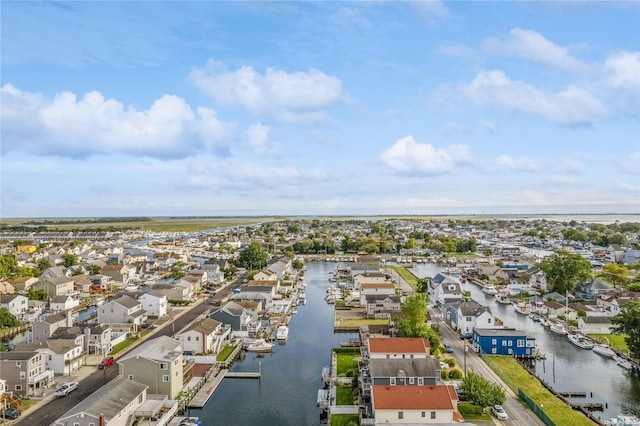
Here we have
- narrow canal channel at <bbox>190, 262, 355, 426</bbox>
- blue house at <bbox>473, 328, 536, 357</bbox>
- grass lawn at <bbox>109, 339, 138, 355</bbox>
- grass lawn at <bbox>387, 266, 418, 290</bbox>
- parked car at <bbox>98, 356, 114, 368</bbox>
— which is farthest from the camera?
grass lawn at <bbox>387, 266, 418, 290</bbox>

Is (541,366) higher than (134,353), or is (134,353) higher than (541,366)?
(134,353)

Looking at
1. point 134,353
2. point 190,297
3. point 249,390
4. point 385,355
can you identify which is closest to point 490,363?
point 385,355

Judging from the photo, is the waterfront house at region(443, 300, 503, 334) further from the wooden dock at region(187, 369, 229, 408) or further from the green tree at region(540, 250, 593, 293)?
the wooden dock at region(187, 369, 229, 408)

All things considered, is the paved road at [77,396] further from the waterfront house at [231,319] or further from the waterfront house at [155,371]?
Answer: the waterfront house at [231,319]

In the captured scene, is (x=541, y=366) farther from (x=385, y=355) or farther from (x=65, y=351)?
(x=65, y=351)

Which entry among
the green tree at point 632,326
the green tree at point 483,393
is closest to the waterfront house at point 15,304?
the green tree at point 483,393

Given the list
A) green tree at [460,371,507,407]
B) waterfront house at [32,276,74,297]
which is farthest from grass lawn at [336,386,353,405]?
waterfront house at [32,276,74,297]

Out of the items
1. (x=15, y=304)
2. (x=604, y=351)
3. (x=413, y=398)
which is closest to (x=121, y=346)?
(x=15, y=304)
